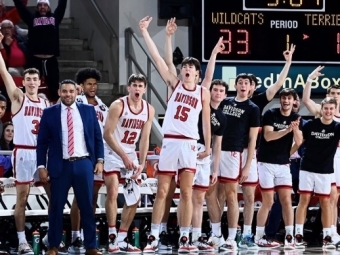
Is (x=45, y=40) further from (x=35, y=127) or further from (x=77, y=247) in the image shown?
(x=77, y=247)

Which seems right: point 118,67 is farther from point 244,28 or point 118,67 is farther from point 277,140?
point 277,140

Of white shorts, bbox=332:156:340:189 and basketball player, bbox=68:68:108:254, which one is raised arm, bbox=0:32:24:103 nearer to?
basketball player, bbox=68:68:108:254

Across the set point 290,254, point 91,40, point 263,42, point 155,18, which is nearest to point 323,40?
point 263,42

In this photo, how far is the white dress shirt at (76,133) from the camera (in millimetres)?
10844

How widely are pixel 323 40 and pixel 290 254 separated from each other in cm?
558

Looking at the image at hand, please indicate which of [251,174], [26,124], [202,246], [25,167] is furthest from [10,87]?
[251,174]

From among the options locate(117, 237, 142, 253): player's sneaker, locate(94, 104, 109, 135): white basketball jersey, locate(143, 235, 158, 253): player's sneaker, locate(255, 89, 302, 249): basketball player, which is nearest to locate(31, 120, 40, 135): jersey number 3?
locate(94, 104, 109, 135): white basketball jersey

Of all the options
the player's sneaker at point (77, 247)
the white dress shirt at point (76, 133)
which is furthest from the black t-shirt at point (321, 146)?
the white dress shirt at point (76, 133)

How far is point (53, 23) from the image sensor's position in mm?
15578

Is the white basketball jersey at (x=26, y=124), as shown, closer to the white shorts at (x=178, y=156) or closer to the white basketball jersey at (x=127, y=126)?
the white basketball jersey at (x=127, y=126)

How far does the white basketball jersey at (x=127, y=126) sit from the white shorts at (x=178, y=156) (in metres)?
0.38

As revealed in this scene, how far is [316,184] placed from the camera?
12758 mm

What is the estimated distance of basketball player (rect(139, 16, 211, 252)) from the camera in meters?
11.6

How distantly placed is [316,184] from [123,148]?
2.56m
